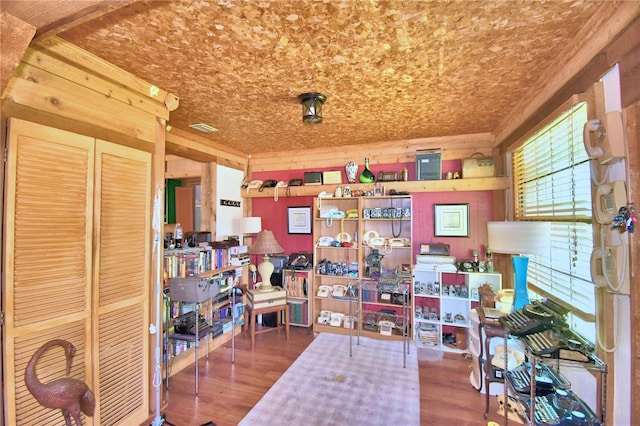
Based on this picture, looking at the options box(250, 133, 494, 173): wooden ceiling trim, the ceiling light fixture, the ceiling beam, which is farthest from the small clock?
the ceiling beam

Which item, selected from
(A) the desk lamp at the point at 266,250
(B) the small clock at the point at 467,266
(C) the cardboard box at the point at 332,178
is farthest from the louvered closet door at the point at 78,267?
(B) the small clock at the point at 467,266

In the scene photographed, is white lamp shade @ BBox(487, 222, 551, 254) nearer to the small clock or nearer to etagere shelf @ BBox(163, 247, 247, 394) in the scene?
the small clock

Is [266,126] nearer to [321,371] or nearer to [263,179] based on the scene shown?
[263,179]

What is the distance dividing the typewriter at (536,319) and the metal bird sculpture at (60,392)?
236cm

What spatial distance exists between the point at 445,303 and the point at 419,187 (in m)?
1.49

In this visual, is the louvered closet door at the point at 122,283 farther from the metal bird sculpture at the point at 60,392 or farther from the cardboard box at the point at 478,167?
the cardboard box at the point at 478,167

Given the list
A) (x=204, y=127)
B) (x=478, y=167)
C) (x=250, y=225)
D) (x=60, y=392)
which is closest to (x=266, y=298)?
(x=250, y=225)

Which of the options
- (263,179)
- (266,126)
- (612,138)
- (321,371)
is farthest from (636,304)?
(263,179)

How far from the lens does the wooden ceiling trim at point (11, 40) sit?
3.89 feet

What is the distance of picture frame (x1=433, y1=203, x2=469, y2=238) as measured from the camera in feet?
11.9

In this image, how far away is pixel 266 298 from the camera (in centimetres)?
372

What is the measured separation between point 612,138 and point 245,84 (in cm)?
219

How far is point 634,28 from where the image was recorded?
4.09 feet

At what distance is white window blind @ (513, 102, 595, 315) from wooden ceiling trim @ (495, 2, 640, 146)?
0.19 meters
